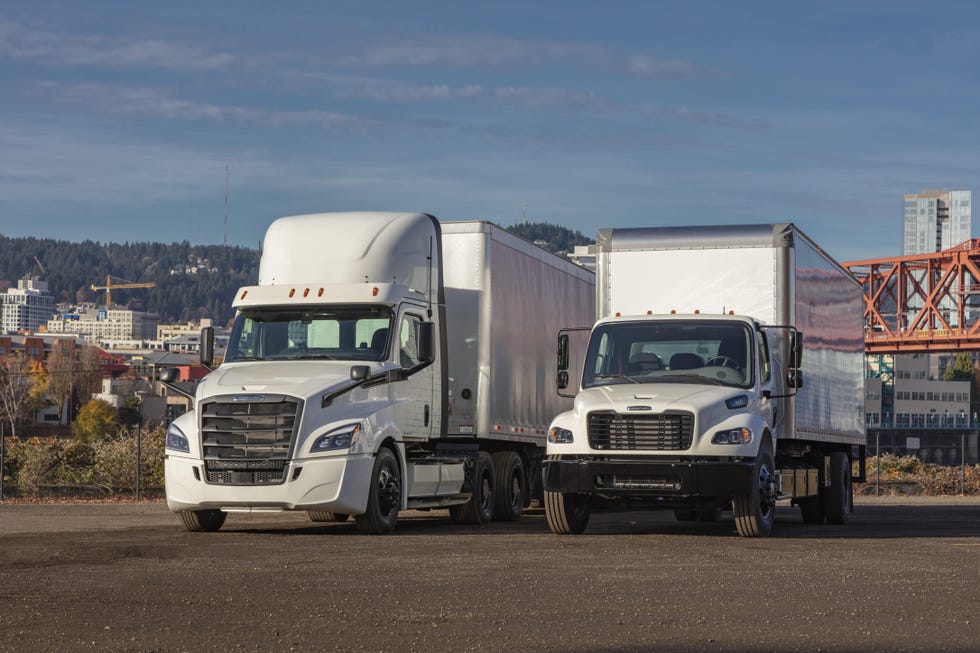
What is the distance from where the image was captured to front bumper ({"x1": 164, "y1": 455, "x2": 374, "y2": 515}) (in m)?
17.6

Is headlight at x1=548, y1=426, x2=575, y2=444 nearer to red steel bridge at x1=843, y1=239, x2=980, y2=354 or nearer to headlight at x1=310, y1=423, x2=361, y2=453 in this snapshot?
headlight at x1=310, y1=423, x2=361, y2=453

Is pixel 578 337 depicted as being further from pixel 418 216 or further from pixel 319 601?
pixel 319 601

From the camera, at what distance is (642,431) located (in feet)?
58.9

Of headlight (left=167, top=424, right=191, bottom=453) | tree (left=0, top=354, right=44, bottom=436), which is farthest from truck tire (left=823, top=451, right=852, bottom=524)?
tree (left=0, top=354, right=44, bottom=436)

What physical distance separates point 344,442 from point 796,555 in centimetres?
525

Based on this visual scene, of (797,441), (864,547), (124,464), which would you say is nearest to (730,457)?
(864,547)

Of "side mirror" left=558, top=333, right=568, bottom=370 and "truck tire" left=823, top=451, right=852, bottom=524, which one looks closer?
"side mirror" left=558, top=333, right=568, bottom=370

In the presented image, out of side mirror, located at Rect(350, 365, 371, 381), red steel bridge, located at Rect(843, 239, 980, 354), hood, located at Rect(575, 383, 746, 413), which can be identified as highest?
red steel bridge, located at Rect(843, 239, 980, 354)

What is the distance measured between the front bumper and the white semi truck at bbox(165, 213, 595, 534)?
0.02m

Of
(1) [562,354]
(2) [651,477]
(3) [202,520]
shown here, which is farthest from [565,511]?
(3) [202,520]

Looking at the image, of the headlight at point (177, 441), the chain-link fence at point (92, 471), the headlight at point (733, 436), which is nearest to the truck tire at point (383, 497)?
the headlight at point (177, 441)

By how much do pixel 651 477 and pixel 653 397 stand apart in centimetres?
93

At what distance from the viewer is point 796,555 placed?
15.9 m

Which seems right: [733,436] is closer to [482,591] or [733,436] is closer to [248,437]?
[248,437]
